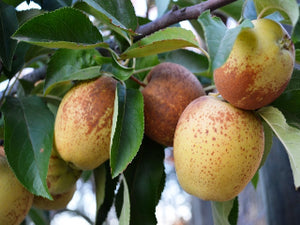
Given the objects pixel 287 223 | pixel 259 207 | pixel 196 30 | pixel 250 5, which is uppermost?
pixel 250 5

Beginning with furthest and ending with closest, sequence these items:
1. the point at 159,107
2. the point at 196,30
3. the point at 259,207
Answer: the point at 259,207, the point at 196,30, the point at 159,107

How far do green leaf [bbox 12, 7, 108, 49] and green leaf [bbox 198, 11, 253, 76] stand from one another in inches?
7.6

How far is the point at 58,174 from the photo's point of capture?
2.65 ft

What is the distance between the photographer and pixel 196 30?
1009 mm

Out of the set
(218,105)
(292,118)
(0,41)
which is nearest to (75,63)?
(0,41)

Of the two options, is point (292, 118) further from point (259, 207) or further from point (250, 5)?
point (259, 207)

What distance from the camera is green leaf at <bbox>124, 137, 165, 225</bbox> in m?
0.76

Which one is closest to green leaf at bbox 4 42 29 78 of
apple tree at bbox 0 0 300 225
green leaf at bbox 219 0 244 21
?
apple tree at bbox 0 0 300 225

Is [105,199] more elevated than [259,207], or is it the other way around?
[105,199]

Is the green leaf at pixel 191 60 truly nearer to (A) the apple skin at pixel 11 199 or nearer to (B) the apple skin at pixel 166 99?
(B) the apple skin at pixel 166 99

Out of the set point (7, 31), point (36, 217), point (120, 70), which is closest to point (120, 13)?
point (120, 70)

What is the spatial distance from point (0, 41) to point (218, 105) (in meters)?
0.38

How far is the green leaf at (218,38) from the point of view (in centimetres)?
49

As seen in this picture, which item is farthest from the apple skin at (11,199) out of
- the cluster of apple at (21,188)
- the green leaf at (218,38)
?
the green leaf at (218,38)
